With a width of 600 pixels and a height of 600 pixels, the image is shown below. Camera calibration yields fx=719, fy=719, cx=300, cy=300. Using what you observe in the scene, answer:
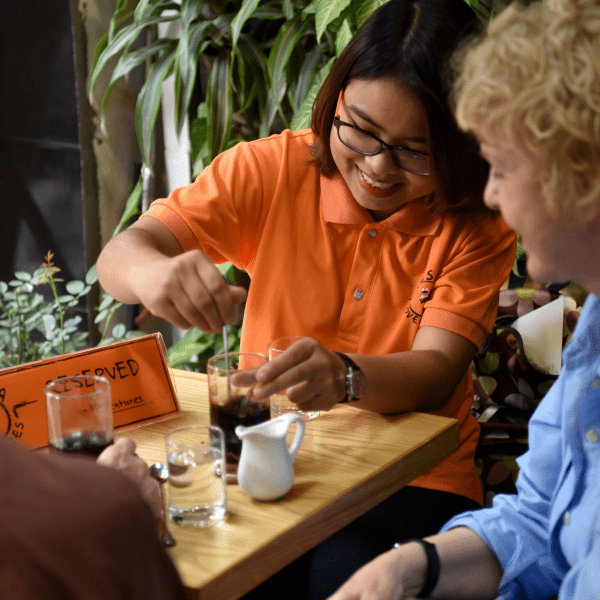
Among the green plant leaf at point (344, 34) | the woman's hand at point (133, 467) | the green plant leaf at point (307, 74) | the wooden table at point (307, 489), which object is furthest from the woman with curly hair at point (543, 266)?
the green plant leaf at point (307, 74)

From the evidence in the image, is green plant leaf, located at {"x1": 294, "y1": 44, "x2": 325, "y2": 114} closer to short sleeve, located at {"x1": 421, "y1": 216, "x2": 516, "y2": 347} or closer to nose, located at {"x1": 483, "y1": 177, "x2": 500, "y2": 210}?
short sleeve, located at {"x1": 421, "y1": 216, "x2": 516, "y2": 347}

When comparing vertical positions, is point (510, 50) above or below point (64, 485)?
above

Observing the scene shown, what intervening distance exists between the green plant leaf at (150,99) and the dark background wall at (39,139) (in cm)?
44

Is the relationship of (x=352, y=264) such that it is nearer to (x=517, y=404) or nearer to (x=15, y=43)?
(x=517, y=404)

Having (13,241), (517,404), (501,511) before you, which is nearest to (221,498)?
(501,511)

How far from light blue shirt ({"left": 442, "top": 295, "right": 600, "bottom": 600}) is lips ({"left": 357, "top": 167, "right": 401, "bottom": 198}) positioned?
652 mm

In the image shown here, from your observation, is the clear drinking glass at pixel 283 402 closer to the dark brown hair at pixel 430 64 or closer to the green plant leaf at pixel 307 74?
the dark brown hair at pixel 430 64

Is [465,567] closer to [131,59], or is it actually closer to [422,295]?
[422,295]

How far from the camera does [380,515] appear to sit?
1438 mm

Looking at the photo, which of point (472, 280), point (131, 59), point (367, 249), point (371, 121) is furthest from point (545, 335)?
point (131, 59)

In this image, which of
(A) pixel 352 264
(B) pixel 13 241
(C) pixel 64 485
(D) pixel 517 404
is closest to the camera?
(C) pixel 64 485

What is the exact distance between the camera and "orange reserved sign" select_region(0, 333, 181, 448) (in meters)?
1.18

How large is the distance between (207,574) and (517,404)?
1.36 metres

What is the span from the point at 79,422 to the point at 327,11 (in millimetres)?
1468
